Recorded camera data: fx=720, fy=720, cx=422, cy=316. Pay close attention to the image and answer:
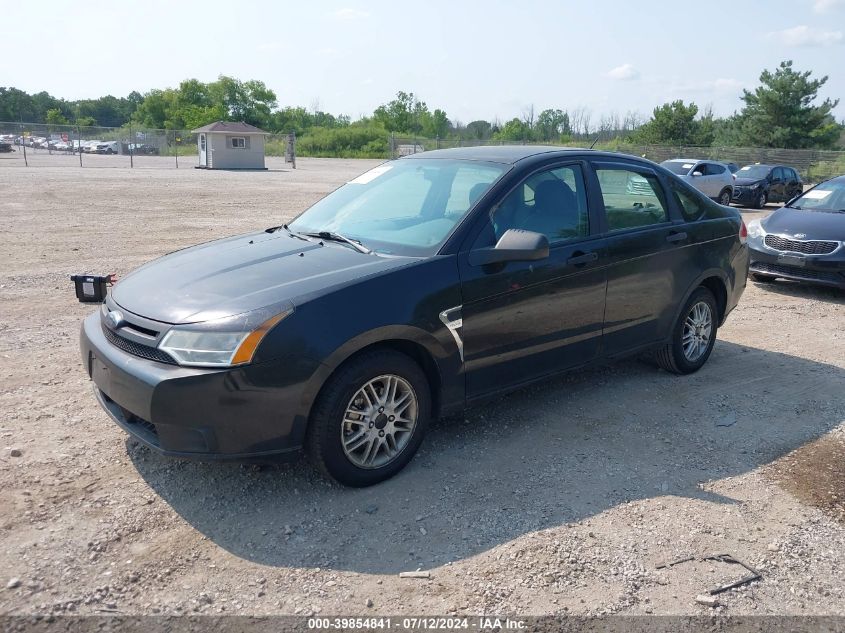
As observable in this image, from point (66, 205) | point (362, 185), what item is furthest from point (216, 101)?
A: point (362, 185)

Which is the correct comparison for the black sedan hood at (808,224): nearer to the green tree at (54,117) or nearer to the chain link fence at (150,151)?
the chain link fence at (150,151)

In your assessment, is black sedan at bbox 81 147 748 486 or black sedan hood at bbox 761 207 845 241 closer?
black sedan at bbox 81 147 748 486

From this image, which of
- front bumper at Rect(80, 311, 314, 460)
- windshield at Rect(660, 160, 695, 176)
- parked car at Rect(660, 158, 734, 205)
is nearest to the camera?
front bumper at Rect(80, 311, 314, 460)

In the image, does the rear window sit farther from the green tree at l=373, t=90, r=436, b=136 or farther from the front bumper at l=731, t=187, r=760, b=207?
the green tree at l=373, t=90, r=436, b=136

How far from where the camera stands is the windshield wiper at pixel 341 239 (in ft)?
14.1

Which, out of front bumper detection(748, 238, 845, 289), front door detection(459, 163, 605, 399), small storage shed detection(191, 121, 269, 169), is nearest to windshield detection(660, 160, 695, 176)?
front bumper detection(748, 238, 845, 289)

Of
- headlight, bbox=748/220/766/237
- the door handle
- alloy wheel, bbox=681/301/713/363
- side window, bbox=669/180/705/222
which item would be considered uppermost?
side window, bbox=669/180/705/222

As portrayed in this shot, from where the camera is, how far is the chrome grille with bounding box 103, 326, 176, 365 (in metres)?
3.51

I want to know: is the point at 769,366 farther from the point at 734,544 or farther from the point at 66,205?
the point at 66,205

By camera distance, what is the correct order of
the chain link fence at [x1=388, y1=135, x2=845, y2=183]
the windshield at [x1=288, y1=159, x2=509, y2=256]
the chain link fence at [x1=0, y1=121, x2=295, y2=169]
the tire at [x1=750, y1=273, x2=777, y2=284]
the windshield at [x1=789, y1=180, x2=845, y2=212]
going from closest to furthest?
the windshield at [x1=288, y1=159, x2=509, y2=256] → the tire at [x1=750, y1=273, x2=777, y2=284] → the windshield at [x1=789, y1=180, x2=845, y2=212] → the chain link fence at [x1=388, y1=135, x2=845, y2=183] → the chain link fence at [x1=0, y1=121, x2=295, y2=169]

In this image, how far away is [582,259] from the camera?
4797 mm

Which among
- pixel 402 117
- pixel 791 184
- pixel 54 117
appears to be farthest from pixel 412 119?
pixel 791 184

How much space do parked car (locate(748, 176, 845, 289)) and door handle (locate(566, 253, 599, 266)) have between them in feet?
18.8

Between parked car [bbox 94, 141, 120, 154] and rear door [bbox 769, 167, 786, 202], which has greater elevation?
parked car [bbox 94, 141, 120, 154]
